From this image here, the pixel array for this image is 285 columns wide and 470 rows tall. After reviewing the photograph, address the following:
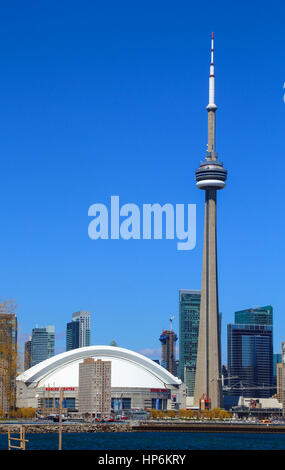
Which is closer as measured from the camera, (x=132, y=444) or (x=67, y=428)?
(x=132, y=444)

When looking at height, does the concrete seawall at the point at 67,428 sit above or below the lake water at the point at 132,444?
below

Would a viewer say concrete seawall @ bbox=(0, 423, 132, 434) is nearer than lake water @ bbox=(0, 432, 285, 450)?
No

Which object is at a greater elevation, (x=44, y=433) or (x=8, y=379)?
(x=8, y=379)

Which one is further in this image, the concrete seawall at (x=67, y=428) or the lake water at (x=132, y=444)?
the concrete seawall at (x=67, y=428)

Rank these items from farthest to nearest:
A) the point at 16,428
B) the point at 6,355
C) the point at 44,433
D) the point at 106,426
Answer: the point at 106,426 → the point at 44,433 → the point at 16,428 → the point at 6,355

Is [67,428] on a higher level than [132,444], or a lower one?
lower

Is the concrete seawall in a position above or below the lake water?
below
